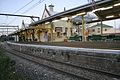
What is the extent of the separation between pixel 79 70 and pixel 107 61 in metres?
1.68

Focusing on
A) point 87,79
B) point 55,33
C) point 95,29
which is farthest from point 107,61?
point 95,29

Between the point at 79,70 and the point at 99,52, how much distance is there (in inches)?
70.5

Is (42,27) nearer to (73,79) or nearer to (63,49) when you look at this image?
(63,49)

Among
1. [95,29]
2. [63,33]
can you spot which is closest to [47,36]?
[63,33]

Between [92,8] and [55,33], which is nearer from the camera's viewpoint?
[92,8]

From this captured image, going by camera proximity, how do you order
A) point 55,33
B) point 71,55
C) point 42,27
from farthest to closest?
point 55,33, point 42,27, point 71,55

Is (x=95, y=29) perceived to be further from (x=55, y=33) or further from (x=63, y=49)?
(x=63, y=49)

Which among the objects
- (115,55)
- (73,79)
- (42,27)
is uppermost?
(42,27)

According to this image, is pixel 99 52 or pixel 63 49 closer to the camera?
pixel 99 52

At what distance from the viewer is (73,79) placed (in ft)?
27.1

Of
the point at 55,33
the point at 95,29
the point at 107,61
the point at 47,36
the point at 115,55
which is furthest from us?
the point at 95,29

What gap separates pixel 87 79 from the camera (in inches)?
309

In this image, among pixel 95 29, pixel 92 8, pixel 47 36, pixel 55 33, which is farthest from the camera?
pixel 95 29

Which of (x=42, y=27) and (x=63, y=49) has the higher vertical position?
(x=42, y=27)
